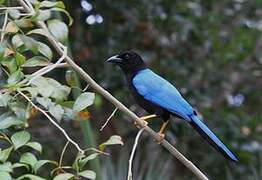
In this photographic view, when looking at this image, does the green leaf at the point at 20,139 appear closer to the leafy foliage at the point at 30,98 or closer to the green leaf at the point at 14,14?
the leafy foliage at the point at 30,98

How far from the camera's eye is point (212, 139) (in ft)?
8.45

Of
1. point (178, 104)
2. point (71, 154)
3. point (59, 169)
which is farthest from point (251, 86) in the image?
point (59, 169)

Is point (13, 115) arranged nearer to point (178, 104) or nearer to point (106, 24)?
point (178, 104)

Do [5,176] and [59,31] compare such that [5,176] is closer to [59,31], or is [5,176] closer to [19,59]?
[19,59]

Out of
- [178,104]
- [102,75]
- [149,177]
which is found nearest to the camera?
[178,104]

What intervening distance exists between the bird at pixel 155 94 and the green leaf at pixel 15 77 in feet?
2.66

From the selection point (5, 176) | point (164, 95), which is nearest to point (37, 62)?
point (5, 176)

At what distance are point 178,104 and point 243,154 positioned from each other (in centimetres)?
243

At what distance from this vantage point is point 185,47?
523cm

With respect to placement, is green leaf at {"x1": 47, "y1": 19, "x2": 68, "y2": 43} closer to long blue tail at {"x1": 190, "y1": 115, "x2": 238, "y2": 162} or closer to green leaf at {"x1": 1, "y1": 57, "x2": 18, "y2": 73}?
green leaf at {"x1": 1, "y1": 57, "x2": 18, "y2": 73}

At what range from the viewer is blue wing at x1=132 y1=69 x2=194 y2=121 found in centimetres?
285

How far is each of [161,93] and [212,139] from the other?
47 centimetres

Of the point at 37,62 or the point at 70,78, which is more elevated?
the point at 37,62

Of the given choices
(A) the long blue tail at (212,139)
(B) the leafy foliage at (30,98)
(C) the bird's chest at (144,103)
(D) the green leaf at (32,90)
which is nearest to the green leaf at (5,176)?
(B) the leafy foliage at (30,98)
